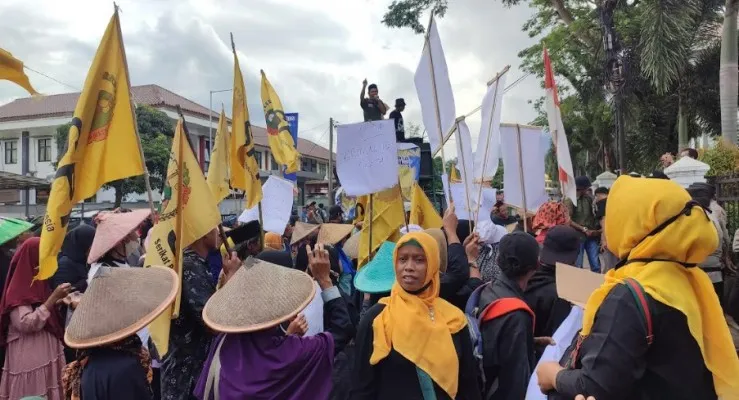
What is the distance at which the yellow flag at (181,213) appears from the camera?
12.0 feet

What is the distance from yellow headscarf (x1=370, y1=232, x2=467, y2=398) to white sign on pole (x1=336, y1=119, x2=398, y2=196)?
2404mm

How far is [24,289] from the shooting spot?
4059 mm

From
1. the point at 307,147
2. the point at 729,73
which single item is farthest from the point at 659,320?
the point at 307,147

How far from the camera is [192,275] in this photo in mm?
3572

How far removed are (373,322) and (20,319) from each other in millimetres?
2695

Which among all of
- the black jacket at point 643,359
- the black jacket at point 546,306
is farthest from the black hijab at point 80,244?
the black jacket at point 643,359

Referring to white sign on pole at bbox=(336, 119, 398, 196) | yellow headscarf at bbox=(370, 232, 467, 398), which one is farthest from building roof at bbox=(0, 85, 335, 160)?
yellow headscarf at bbox=(370, 232, 467, 398)

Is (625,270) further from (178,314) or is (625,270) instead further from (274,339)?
(178,314)

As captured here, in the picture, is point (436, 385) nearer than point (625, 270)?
No

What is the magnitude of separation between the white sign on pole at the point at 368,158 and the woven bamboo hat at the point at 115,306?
8.37ft

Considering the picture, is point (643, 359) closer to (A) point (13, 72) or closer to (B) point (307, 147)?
(A) point (13, 72)

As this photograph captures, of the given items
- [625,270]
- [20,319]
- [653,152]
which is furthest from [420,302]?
[653,152]

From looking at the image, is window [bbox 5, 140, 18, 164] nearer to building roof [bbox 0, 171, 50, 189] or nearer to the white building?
the white building

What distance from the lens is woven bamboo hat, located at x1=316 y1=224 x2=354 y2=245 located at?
20.8 feet
